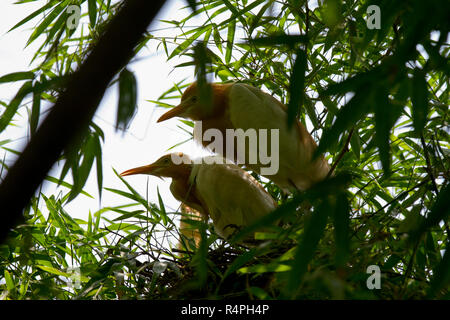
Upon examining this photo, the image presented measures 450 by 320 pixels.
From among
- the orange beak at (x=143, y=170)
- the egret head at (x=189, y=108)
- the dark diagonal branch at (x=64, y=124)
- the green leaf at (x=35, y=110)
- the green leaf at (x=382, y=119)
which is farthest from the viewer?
the orange beak at (x=143, y=170)

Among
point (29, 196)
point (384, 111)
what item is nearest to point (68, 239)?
point (384, 111)

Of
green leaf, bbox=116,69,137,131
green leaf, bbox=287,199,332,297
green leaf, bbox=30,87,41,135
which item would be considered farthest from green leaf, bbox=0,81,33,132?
green leaf, bbox=287,199,332,297

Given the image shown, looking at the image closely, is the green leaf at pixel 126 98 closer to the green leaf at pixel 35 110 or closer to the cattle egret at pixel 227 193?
the green leaf at pixel 35 110

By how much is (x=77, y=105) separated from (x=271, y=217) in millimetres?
404

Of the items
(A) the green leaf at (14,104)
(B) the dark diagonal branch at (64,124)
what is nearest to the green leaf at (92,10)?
(A) the green leaf at (14,104)

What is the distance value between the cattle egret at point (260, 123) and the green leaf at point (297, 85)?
2.61 feet

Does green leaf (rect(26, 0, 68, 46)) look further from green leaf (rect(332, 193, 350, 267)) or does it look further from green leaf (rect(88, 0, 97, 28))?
green leaf (rect(332, 193, 350, 267))

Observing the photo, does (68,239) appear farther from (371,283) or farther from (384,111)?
(384,111)

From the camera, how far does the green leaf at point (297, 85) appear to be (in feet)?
2.57

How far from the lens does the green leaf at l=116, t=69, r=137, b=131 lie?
25.6 inches

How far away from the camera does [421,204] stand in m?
1.17

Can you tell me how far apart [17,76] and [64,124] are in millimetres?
697

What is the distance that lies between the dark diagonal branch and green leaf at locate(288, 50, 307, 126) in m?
0.36

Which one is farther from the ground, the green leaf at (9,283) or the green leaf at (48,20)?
the green leaf at (48,20)
